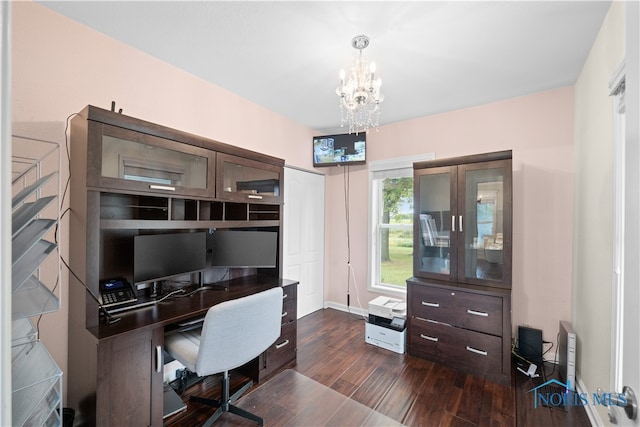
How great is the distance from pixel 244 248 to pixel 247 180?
65 cm

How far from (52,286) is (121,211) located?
60 cm

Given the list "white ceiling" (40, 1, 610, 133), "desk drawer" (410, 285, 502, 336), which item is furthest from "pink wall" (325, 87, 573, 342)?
"desk drawer" (410, 285, 502, 336)

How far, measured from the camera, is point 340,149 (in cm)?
376

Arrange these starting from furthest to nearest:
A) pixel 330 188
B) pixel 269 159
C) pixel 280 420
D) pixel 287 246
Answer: pixel 330 188
pixel 287 246
pixel 269 159
pixel 280 420

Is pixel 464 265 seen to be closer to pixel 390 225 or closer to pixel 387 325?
pixel 387 325

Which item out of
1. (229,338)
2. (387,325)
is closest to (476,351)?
(387,325)

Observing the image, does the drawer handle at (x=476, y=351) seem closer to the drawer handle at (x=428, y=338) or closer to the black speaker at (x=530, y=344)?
the drawer handle at (x=428, y=338)

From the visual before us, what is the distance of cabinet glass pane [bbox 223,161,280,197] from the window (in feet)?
5.34

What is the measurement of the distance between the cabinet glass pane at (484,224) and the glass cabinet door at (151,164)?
2.47m

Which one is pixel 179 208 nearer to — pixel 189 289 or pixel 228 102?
pixel 189 289

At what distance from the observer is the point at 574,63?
2.20 metres

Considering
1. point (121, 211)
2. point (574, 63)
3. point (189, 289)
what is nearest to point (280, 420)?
point (189, 289)

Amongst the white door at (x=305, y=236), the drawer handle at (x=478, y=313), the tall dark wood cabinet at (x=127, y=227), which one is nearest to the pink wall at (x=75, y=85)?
the tall dark wood cabinet at (x=127, y=227)

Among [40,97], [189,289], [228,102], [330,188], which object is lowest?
[189,289]
